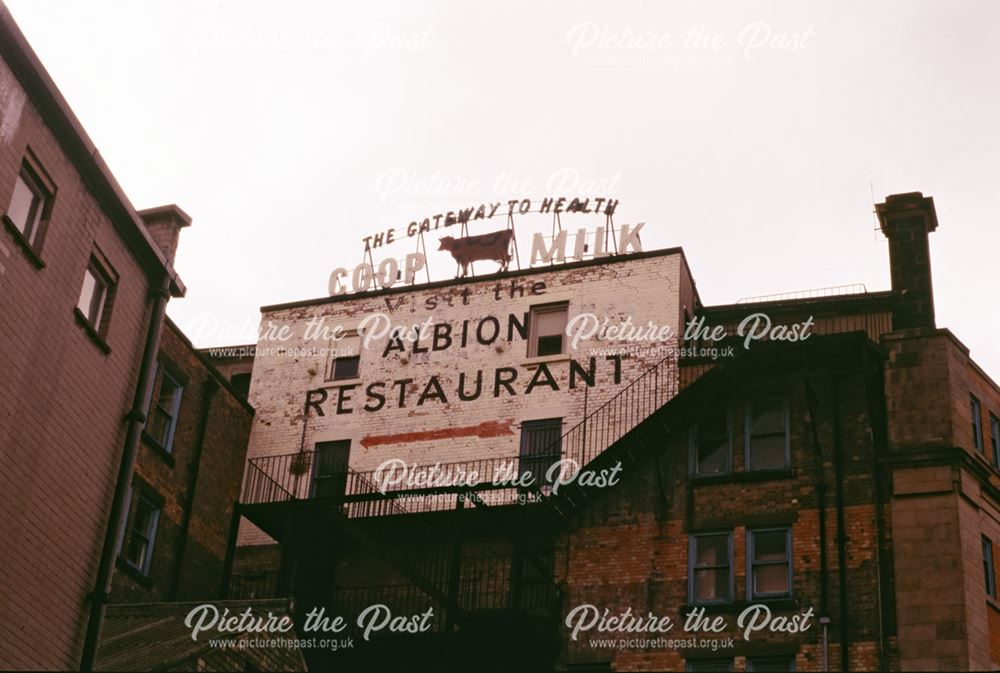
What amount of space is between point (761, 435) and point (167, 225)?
13.2m

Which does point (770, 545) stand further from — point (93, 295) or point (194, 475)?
point (93, 295)

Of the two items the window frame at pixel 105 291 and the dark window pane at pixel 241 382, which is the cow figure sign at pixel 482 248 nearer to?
the dark window pane at pixel 241 382

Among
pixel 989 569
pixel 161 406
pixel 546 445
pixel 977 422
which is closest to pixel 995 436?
pixel 977 422

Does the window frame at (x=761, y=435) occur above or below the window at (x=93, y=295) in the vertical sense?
above

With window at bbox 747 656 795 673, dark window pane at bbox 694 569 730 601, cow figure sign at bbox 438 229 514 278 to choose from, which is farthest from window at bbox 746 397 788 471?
cow figure sign at bbox 438 229 514 278

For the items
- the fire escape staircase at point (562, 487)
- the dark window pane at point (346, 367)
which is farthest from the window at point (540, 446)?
the dark window pane at point (346, 367)

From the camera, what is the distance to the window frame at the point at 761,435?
27875mm

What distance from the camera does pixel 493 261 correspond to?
120 feet

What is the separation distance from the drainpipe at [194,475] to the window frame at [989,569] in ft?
57.2

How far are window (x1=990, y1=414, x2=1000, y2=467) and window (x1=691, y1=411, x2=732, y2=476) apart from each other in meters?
6.02

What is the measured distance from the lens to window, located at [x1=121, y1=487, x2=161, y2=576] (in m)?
28.6

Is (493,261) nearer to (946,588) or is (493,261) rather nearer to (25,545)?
(946,588)

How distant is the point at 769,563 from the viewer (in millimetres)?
26938

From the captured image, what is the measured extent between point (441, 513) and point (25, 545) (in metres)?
13.1
